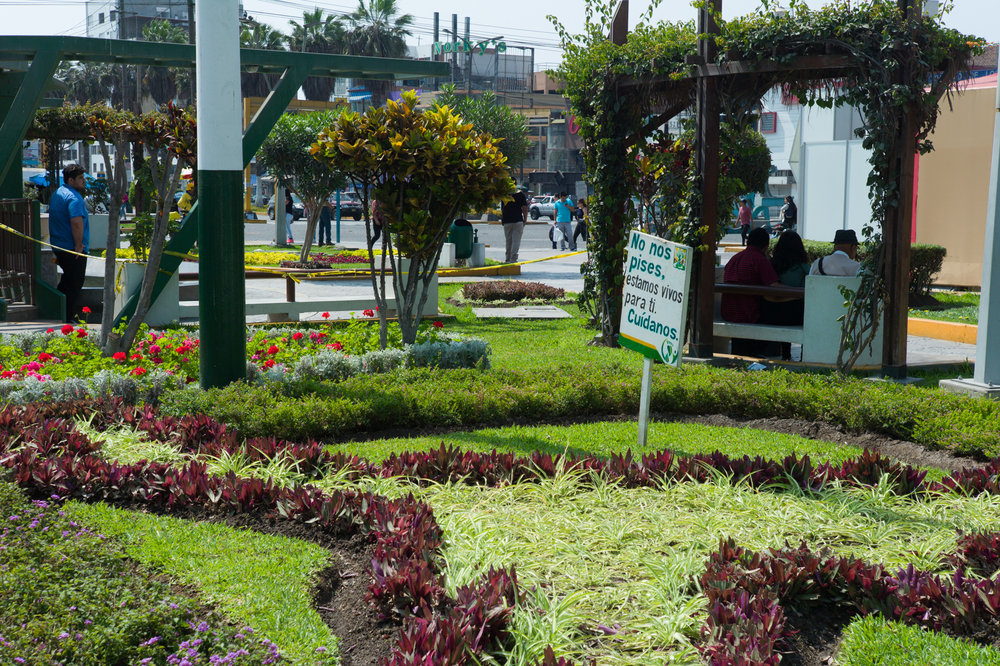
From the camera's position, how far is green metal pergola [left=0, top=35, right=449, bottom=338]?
419 inches

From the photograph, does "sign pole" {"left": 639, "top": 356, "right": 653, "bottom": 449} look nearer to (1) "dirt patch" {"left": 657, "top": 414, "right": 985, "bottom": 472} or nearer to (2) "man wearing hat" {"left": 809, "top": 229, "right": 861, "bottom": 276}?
(1) "dirt patch" {"left": 657, "top": 414, "right": 985, "bottom": 472}

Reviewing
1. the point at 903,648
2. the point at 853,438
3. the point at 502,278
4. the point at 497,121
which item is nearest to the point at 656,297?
the point at 853,438

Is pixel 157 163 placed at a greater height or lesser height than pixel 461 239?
greater

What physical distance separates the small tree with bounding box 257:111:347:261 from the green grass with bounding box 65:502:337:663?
58.6 feet

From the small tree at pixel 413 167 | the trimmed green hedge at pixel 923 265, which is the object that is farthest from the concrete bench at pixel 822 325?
the trimmed green hedge at pixel 923 265

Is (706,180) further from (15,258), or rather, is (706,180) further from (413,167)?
(15,258)

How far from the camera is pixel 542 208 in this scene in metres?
55.1

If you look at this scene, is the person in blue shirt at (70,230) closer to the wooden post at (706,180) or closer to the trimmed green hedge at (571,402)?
the trimmed green hedge at (571,402)

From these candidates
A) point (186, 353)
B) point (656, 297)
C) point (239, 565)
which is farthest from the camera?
point (186, 353)

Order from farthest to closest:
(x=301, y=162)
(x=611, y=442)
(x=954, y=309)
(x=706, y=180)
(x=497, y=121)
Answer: (x=497, y=121) → (x=301, y=162) → (x=954, y=309) → (x=706, y=180) → (x=611, y=442)

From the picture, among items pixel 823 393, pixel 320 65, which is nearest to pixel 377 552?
pixel 823 393

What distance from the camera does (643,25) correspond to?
1047cm

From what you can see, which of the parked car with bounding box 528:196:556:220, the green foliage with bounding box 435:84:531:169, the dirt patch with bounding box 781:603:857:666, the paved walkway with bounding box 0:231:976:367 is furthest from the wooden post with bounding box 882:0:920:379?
the parked car with bounding box 528:196:556:220

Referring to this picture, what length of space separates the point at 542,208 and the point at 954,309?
4158 cm
